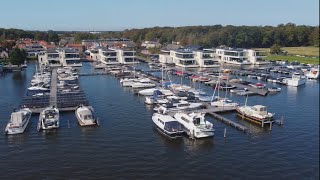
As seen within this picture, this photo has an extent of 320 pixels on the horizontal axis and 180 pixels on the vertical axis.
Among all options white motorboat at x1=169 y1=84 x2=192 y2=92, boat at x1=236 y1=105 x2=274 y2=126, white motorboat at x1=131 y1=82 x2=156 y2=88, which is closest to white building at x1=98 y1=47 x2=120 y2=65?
white motorboat at x1=131 y1=82 x2=156 y2=88

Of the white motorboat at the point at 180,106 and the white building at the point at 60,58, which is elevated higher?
the white building at the point at 60,58

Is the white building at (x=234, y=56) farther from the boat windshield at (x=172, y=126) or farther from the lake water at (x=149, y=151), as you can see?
the boat windshield at (x=172, y=126)

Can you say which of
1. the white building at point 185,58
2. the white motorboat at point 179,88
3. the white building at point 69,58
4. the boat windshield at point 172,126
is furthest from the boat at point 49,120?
the white building at point 185,58

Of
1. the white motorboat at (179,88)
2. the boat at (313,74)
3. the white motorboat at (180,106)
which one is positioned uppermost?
the boat at (313,74)

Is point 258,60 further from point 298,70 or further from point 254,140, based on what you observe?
point 254,140

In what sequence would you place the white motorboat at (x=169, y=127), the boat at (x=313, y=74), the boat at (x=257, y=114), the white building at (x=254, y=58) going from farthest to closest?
the white building at (x=254, y=58)
the boat at (x=313, y=74)
the boat at (x=257, y=114)
the white motorboat at (x=169, y=127)

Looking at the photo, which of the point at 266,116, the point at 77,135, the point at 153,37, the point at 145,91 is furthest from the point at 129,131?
the point at 153,37
